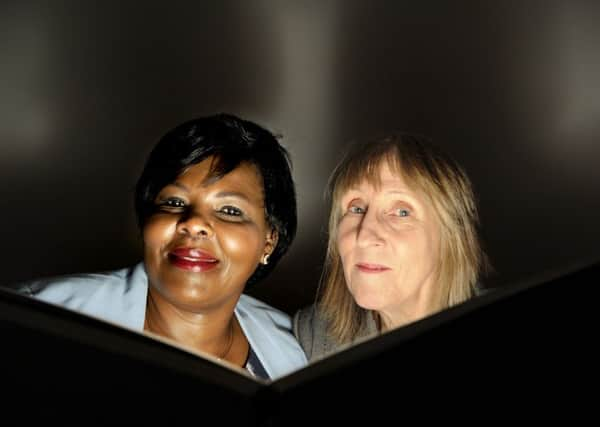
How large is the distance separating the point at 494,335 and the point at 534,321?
25 mm

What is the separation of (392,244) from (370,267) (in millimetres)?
26

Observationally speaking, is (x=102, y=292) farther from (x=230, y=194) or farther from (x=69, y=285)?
(x=230, y=194)

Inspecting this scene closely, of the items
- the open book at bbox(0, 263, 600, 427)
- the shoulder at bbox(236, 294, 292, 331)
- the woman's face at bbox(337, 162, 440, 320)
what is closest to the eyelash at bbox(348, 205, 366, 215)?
the woman's face at bbox(337, 162, 440, 320)

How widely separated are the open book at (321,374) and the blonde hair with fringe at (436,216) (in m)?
0.26

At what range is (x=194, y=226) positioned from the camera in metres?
0.58

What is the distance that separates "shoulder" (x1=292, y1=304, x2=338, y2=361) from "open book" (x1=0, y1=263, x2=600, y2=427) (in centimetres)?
27

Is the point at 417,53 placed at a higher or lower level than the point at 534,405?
higher

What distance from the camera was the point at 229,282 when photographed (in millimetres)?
602

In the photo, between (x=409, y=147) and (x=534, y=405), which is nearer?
(x=534, y=405)

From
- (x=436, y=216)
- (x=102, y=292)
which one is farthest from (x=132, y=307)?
(x=436, y=216)

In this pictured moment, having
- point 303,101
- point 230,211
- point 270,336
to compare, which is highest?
point 303,101

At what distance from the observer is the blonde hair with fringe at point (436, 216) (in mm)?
591

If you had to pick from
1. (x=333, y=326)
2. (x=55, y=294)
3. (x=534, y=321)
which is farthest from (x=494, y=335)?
(x=55, y=294)

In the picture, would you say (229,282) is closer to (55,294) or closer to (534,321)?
(55,294)
